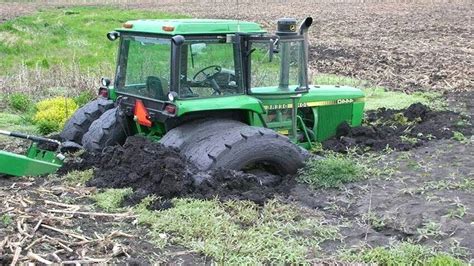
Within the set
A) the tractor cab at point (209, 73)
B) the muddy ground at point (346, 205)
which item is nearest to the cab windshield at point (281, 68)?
the tractor cab at point (209, 73)

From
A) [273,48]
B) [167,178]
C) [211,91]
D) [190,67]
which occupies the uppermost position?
[273,48]

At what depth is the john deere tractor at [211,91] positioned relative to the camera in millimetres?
7590

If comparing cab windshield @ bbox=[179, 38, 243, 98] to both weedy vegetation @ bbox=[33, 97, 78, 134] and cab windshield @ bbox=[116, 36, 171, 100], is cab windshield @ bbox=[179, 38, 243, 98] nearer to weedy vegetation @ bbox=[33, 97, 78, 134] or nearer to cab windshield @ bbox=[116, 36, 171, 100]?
cab windshield @ bbox=[116, 36, 171, 100]

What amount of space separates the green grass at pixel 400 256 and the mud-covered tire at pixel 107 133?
12.3 ft

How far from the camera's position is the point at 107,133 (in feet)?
28.0

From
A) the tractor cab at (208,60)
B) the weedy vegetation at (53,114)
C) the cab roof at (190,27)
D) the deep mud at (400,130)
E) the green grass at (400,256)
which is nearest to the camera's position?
the green grass at (400,256)

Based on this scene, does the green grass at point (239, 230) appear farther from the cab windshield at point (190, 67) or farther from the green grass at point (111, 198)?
the cab windshield at point (190, 67)

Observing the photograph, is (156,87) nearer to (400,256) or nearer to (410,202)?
(410,202)

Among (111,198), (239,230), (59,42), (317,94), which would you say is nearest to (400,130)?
(317,94)

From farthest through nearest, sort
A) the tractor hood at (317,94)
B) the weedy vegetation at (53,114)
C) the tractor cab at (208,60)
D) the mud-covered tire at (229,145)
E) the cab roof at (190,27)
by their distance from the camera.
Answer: the weedy vegetation at (53,114)
the tractor hood at (317,94)
the tractor cab at (208,60)
the cab roof at (190,27)
the mud-covered tire at (229,145)

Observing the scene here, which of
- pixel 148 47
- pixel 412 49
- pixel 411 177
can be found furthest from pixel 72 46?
pixel 411 177

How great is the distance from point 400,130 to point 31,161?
545 centimetres

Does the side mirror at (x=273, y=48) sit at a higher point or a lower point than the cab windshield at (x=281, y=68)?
higher

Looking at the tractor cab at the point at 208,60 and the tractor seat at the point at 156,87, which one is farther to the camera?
the tractor seat at the point at 156,87
